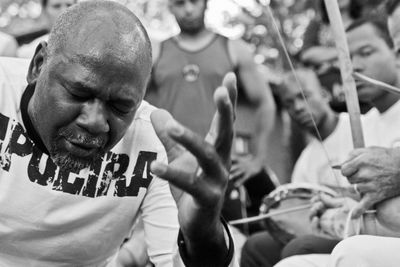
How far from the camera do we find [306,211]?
119 inches

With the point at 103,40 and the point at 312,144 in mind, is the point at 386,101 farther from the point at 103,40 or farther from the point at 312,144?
the point at 103,40

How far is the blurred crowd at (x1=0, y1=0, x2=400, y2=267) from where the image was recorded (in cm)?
306

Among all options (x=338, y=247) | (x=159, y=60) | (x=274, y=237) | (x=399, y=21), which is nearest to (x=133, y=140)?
(x=338, y=247)

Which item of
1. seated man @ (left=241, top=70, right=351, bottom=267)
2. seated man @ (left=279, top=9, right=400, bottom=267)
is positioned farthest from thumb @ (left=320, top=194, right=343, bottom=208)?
seated man @ (left=241, top=70, right=351, bottom=267)

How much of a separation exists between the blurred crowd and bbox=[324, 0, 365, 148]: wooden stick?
24 cm

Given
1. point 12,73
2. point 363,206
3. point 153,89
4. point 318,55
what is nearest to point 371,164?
point 363,206

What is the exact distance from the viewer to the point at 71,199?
233cm

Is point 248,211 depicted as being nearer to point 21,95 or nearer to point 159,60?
point 159,60

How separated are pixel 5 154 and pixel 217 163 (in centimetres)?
97

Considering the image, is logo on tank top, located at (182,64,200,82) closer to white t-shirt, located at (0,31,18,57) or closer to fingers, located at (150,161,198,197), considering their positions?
white t-shirt, located at (0,31,18,57)

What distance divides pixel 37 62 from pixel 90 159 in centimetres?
41

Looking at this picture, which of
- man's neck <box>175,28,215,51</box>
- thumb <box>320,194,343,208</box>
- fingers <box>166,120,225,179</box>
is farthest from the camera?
man's neck <box>175,28,215,51</box>

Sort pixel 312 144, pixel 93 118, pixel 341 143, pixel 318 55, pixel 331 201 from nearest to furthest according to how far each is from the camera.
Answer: pixel 93 118, pixel 331 201, pixel 341 143, pixel 312 144, pixel 318 55

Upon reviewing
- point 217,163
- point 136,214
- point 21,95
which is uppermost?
point 217,163
